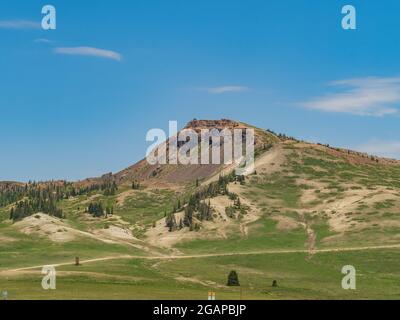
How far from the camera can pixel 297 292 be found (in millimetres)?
104188

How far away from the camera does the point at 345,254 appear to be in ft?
500

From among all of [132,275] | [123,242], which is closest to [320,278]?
[132,275]

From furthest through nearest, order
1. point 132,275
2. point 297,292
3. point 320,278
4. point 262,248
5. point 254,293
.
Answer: point 262,248 → point 320,278 → point 132,275 → point 297,292 → point 254,293

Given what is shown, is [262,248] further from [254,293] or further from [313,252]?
[254,293]
